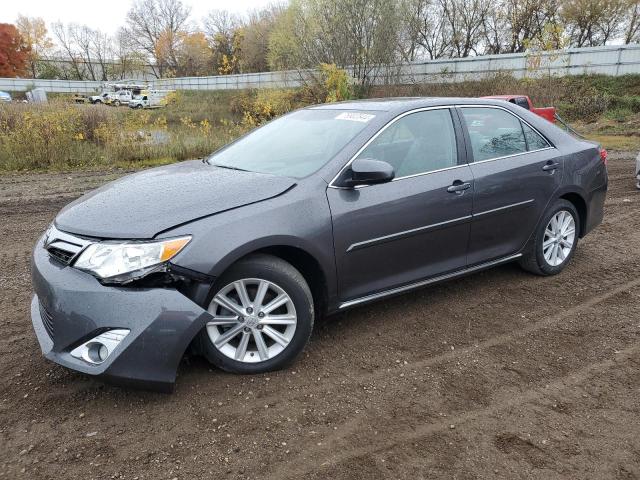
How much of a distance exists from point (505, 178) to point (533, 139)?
2.20ft

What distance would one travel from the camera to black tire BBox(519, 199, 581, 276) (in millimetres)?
4516

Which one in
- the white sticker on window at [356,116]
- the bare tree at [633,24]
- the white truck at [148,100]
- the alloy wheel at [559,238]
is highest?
the bare tree at [633,24]

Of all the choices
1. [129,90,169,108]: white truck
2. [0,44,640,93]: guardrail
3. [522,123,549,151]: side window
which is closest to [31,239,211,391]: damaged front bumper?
[522,123,549,151]: side window

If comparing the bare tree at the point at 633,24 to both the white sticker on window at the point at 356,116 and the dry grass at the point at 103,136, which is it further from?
the white sticker on window at the point at 356,116

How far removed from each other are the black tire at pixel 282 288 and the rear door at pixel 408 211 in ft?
1.12

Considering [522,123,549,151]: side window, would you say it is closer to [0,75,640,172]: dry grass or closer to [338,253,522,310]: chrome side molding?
[338,253,522,310]: chrome side molding

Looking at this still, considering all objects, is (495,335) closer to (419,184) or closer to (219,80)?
(419,184)

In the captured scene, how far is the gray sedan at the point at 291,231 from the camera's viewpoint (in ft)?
8.81

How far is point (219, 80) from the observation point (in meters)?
52.1

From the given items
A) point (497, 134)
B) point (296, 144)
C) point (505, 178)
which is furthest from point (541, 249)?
point (296, 144)

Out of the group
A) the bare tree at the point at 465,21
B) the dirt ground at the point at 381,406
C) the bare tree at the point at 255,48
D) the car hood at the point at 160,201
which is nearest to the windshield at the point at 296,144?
the car hood at the point at 160,201

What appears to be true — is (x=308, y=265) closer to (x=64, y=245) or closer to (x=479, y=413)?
(x=479, y=413)

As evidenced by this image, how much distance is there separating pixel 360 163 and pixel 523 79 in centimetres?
2729

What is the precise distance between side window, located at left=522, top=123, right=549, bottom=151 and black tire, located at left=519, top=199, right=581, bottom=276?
0.53m
